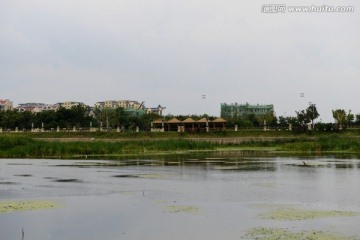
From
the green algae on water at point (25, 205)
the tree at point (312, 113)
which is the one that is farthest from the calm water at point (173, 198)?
the tree at point (312, 113)

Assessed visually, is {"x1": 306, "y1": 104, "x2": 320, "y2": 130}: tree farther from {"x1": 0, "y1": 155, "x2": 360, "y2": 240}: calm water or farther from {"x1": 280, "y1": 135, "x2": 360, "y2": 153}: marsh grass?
{"x1": 0, "y1": 155, "x2": 360, "y2": 240}: calm water

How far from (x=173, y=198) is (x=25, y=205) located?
558 cm

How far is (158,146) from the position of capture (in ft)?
179

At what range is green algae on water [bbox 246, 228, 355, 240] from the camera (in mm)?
13734

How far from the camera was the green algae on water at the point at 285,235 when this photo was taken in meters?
13.7

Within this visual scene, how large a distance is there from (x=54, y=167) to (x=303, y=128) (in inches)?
1556

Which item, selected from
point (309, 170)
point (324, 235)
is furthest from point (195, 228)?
point (309, 170)

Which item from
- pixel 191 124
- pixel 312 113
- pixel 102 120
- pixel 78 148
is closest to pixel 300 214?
pixel 78 148

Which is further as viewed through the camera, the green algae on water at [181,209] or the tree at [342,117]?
the tree at [342,117]

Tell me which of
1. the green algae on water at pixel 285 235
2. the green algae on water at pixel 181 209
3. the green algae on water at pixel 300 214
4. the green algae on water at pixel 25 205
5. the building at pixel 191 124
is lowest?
the green algae on water at pixel 285 235

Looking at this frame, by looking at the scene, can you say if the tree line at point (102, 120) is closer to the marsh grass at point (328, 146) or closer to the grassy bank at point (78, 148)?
the marsh grass at point (328, 146)

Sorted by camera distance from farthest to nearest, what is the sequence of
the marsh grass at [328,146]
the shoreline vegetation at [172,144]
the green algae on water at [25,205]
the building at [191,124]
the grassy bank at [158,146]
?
the building at [191,124]
the marsh grass at [328,146]
the shoreline vegetation at [172,144]
the grassy bank at [158,146]
the green algae on water at [25,205]

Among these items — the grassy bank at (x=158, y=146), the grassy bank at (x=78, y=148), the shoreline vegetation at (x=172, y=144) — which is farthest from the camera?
the shoreline vegetation at (x=172, y=144)

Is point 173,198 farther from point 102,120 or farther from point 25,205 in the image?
point 102,120
